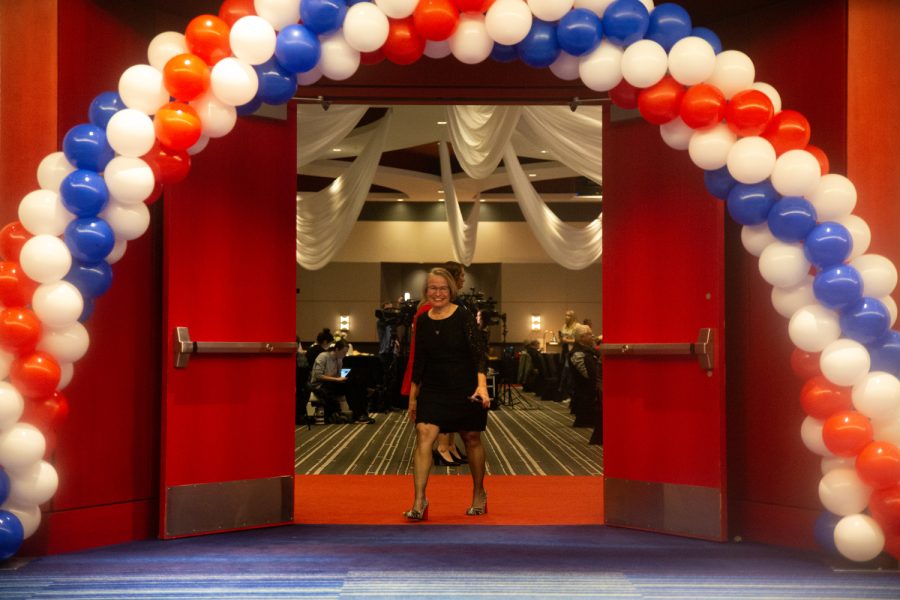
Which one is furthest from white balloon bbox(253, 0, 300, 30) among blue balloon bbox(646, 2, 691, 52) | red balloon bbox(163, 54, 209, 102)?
blue balloon bbox(646, 2, 691, 52)

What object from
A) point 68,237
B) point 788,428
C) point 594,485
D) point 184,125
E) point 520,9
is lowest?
point 594,485

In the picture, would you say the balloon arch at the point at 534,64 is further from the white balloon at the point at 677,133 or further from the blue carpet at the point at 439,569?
the blue carpet at the point at 439,569

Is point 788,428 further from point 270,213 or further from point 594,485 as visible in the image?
point 270,213

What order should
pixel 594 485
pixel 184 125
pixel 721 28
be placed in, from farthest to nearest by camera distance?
pixel 594 485 < pixel 721 28 < pixel 184 125

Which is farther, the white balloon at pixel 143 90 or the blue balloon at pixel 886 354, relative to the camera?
the white balloon at pixel 143 90

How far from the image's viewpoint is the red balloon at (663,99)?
3.81 m

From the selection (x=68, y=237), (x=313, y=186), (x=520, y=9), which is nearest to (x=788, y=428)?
(x=520, y=9)

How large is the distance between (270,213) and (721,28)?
2649mm

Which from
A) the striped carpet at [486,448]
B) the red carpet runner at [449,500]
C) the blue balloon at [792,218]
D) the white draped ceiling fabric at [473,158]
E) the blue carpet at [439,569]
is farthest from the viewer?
the striped carpet at [486,448]

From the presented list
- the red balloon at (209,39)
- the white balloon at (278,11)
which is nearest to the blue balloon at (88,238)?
the red balloon at (209,39)

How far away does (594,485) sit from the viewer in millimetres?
6441

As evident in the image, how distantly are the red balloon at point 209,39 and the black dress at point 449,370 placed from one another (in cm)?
200

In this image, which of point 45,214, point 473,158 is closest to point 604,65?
point 45,214

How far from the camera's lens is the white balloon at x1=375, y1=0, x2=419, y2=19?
3754 mm
